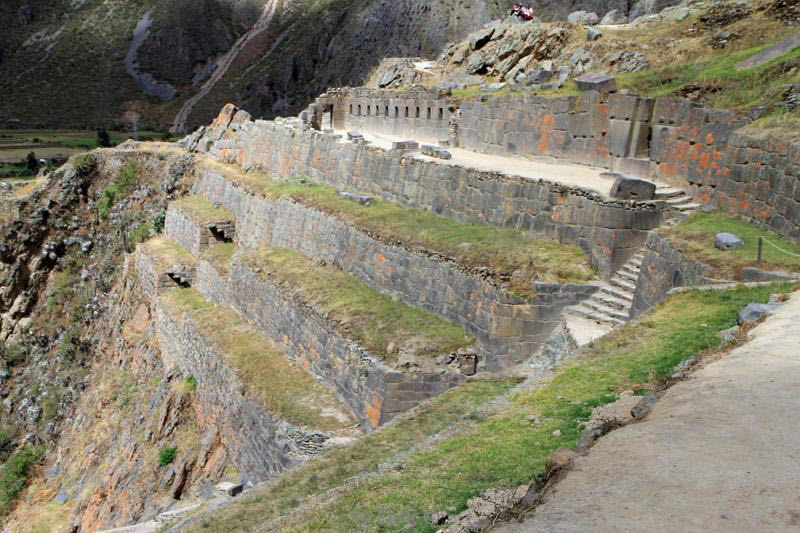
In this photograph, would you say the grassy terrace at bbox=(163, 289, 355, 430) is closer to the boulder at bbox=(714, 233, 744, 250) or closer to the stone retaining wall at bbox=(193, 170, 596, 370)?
the stone retaining wall at bbox=(193, 170, 596, 370)

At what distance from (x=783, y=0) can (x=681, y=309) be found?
50.0 ft

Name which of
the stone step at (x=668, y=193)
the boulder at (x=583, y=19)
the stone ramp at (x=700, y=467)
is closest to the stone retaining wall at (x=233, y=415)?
the stone step at (x=668, y=193)

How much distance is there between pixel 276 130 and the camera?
89.8 feet

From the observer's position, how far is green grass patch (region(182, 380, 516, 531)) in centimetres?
931

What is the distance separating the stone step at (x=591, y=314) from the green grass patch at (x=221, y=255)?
11813 mm

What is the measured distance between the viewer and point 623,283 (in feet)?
43.9

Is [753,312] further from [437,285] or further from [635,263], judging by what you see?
[437,285]

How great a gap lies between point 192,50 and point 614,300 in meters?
86.9

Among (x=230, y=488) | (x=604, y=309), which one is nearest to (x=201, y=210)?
(x=230, y=488)

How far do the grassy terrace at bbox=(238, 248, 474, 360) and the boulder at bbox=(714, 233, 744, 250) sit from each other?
434 centimetres

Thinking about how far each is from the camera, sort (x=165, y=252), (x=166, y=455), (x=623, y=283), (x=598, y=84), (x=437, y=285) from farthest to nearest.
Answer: (x=165, y=252)
(x=598, y=84)
(x=166, y=455)
(x=437, y=285)
(x=623, y=283)

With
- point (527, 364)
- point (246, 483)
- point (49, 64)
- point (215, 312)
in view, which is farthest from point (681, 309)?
point (49, 64)

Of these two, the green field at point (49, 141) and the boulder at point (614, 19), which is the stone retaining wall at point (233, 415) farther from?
the green field at point (49, 141)

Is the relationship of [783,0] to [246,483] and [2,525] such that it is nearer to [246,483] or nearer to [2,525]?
[246,483]
